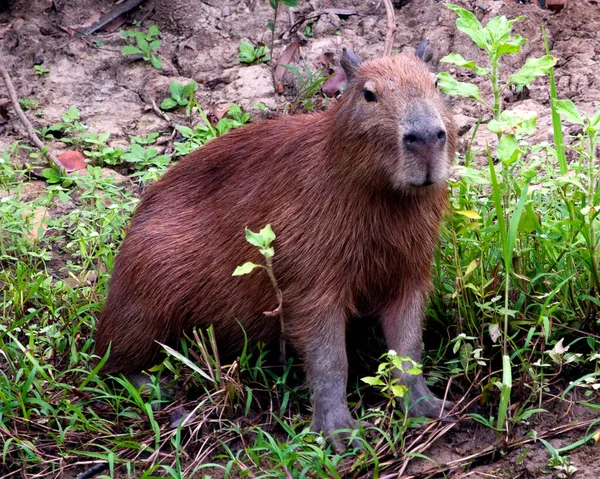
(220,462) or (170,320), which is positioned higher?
(170,320)

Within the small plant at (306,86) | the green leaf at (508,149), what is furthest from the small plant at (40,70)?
the green leaf at (508,149)

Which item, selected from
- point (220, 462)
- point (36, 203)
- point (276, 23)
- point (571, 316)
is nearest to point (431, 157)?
point (571, 316)

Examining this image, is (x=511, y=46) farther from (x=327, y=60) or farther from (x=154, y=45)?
(x=154, y=45)

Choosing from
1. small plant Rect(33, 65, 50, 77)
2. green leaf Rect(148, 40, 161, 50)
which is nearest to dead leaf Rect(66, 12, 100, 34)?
small plant Rect(33, 65, 50, 77)

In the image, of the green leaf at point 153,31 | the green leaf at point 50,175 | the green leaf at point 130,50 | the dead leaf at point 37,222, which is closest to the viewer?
the dead leaf at point 37,222

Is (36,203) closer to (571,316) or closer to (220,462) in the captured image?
(220,462)

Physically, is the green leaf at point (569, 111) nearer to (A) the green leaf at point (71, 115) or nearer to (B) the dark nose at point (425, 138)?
(B) the dark nose at point (425, 138)

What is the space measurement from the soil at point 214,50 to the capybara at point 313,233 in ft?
6.35

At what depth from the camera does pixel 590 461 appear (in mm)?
3342

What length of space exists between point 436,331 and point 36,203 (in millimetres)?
2398

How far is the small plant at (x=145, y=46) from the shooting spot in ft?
20.8

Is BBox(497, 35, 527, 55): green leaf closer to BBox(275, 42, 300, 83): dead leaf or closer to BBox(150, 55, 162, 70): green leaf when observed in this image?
BBox(275, 42, 300, 83): dead leaf

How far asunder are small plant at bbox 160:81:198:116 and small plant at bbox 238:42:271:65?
40 cm

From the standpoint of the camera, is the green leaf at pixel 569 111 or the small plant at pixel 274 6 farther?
the small plant at pixel 274 6
